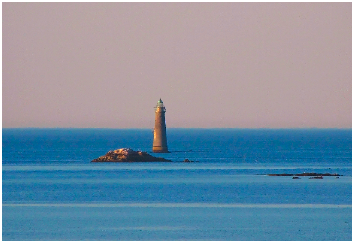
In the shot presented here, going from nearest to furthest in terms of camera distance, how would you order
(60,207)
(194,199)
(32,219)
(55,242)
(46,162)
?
(55,242) < (32,219) < (60,207) < (194,199) < (46,162)

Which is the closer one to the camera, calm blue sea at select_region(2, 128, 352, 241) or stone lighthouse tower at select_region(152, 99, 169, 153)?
calm blue sea at select_region(2, 128, 352, 241)

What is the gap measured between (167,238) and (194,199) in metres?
18.1

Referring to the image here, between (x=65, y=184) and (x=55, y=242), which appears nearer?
(x=55, y=242)

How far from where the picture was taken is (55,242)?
1337 inches

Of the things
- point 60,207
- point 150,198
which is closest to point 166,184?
point 150,198

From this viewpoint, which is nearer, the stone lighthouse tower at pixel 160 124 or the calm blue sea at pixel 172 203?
the calm blue sea at pixel 172 203

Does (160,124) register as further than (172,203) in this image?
Yes

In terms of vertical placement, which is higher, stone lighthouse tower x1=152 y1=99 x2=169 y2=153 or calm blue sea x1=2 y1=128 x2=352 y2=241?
stone lighthouse tower x1=152 y1=99 x2=169 y2=153

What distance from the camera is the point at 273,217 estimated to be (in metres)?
42.0

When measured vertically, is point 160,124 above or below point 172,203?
above

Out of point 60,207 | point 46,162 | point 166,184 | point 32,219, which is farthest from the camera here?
point 46,162

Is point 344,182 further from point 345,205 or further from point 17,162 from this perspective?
point 17,162

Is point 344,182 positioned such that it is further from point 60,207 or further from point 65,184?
point 60,207

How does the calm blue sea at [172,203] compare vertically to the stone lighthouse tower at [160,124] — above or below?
below
